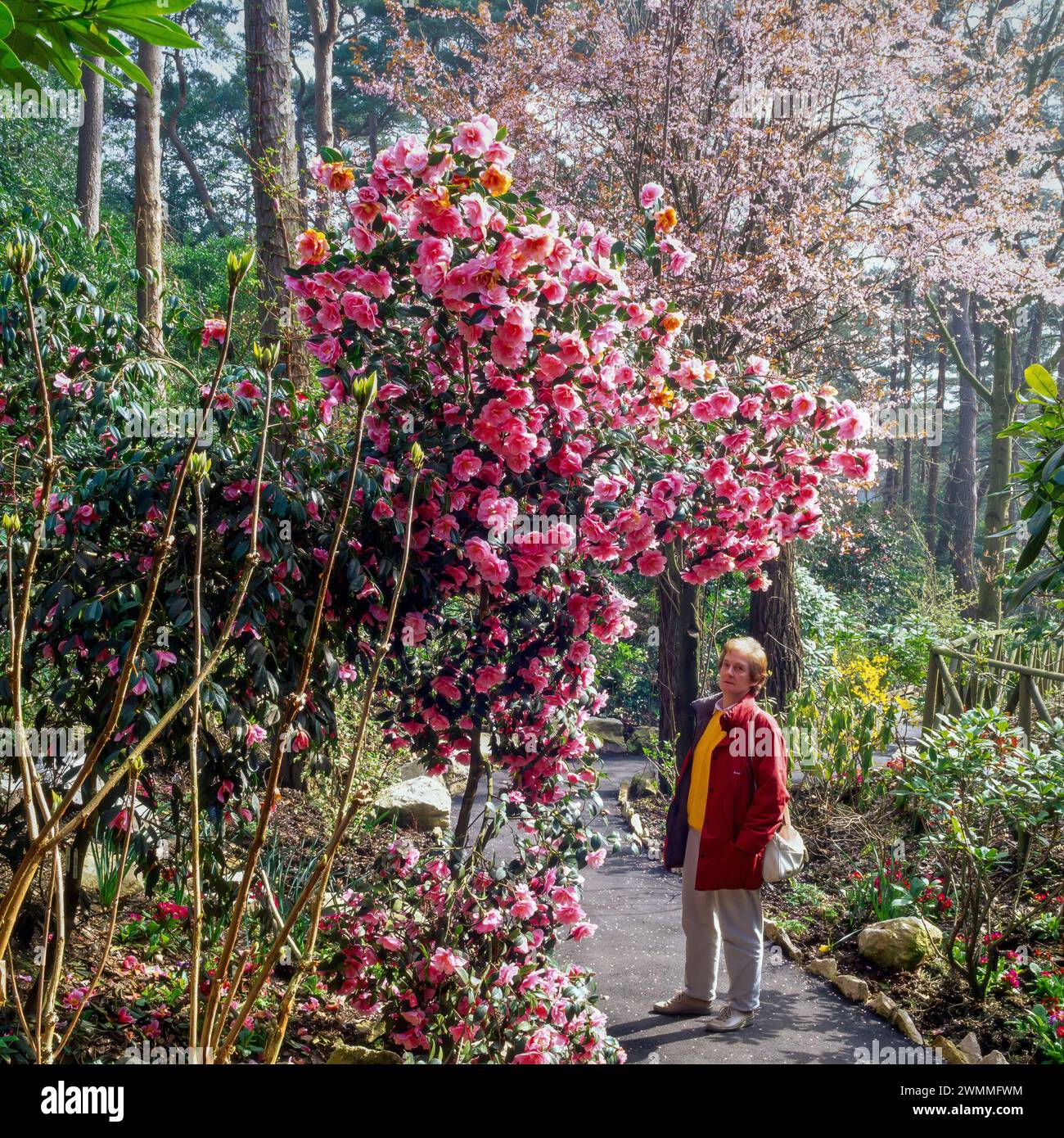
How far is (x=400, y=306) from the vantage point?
2932 mm

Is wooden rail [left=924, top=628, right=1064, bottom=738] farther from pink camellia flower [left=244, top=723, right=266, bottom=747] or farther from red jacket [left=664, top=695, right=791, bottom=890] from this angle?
pink camellia flower [left=244, top=723, right=266, bottom=747]

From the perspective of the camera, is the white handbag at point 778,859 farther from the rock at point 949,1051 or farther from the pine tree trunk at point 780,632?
the pine tree trunk at point 780,632

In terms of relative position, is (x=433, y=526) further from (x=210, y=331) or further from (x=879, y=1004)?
(x=879, y=1004)

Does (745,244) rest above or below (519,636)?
above

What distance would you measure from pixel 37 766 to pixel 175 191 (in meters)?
20.9

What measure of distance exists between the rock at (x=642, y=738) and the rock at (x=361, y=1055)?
5.58 meters

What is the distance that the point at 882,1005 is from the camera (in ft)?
12.5

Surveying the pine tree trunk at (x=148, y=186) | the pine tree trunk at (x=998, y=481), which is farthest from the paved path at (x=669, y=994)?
the pine tree trunk at (x=998, y=481)

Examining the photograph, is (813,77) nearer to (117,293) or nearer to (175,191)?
(117,293)

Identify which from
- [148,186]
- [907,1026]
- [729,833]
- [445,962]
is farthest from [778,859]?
[148,186]

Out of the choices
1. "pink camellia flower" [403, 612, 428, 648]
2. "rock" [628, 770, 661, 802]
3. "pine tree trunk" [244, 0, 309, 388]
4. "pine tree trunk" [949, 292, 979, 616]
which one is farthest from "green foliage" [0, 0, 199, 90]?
"pine tree trunk" [949, 292, 979, 616]

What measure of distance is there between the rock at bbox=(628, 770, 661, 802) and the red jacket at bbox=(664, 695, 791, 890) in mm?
3684

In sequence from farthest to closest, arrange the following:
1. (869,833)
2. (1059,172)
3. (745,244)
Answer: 1. (1059,172)
2. (745,244)
3. (869,833)

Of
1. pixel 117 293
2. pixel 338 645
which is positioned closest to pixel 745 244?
pixel 117 293
